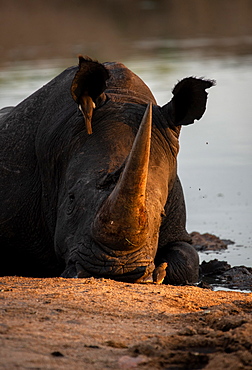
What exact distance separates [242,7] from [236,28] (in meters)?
7.84

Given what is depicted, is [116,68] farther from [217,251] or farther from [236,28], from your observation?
[236,28]

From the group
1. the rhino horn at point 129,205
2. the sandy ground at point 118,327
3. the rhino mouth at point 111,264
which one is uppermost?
the rhino horn at point 129,205

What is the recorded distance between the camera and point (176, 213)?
26.6 ft

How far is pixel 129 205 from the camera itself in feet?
19.7

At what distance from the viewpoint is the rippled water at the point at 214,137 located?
10.1 m

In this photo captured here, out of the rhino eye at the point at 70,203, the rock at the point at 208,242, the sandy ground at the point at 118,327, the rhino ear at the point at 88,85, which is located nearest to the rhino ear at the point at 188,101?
A: the rhino ear at the point at 88,85

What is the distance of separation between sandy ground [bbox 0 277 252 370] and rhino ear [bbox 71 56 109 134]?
5.21ft

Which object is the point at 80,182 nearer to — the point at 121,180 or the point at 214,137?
the point at 121,180

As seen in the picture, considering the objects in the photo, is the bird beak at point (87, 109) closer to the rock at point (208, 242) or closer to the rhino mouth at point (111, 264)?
the rhino mouth at point (111, 264)

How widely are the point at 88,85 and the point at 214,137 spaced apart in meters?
7.05

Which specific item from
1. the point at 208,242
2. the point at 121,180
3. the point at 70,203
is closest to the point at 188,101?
the point at 70,203

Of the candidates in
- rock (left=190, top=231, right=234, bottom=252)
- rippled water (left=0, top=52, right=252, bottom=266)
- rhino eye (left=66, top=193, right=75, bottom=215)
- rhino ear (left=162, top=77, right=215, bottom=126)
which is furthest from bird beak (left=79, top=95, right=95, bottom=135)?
rock (left=190, top=231, right=234, bottom=252)

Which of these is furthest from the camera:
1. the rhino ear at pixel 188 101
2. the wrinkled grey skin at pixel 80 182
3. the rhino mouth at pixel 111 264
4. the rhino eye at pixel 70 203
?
the rhino ear at pixel 188 101

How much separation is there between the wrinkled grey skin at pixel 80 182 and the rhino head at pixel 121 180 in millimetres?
10
